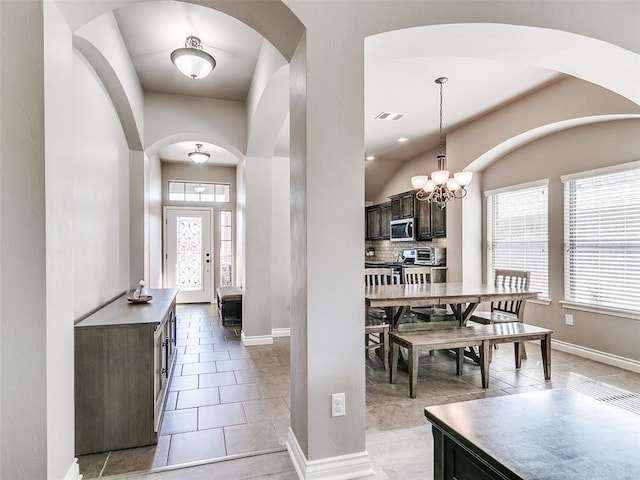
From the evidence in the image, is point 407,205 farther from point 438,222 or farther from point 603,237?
point 603,237

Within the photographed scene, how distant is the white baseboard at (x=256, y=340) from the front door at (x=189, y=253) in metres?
3.84

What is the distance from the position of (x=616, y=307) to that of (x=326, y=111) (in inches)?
155

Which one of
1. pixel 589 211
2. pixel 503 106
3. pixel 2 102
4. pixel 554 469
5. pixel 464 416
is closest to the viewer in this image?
pixel 554 469

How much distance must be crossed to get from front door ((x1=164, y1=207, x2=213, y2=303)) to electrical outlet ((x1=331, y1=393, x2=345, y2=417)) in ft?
22.8

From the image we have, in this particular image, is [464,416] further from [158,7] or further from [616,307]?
[616,307]

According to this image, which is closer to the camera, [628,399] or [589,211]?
[628,399]

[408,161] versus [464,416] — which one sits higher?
[408,161]

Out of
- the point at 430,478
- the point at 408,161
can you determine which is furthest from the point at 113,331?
the point at 408,161

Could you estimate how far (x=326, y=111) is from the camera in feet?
6.55

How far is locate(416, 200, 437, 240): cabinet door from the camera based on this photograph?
639 centimetres

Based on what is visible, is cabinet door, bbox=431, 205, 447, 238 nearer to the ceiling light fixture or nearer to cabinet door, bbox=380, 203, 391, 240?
cabinet door, bbox=380, 203, 391, 240

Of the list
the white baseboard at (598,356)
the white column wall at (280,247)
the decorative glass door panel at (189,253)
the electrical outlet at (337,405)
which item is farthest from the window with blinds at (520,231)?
the decorative glass door panel at (189,253)

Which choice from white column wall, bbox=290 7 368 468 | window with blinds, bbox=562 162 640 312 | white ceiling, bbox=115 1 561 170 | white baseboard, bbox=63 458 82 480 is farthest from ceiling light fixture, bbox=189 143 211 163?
window with blinds, bbox=562 162 640 312

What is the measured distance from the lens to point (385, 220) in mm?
7902
